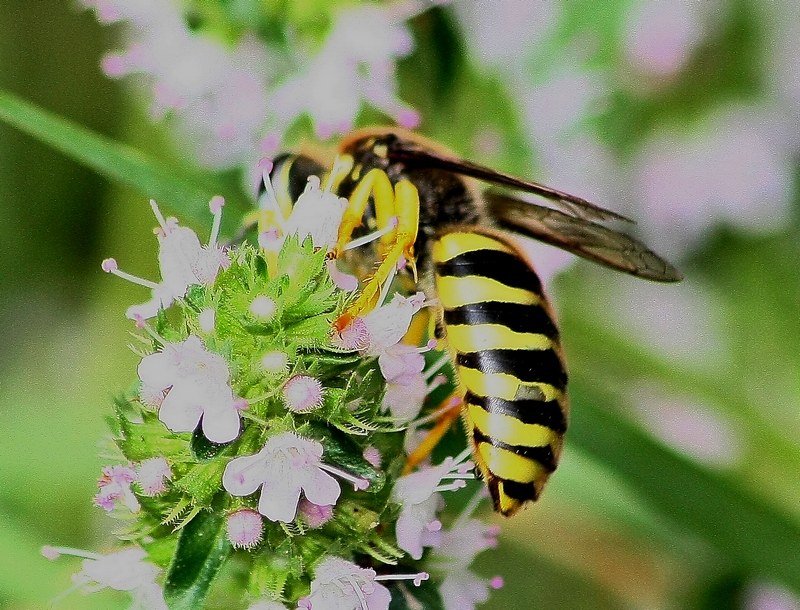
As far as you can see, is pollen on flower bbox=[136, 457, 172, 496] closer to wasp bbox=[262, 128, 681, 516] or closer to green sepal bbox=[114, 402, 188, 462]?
green sepal bbox=[114, 402, 188, 462]

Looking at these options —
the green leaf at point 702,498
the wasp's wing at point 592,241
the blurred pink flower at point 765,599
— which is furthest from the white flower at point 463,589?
the blurred pink flower at point 765,599

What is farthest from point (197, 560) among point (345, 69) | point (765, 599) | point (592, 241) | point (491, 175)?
point (765, 599)

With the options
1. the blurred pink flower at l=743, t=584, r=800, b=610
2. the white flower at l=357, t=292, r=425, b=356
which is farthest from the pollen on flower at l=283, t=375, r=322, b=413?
the blurred pink flower at l=743, t=584, r=800, b=610

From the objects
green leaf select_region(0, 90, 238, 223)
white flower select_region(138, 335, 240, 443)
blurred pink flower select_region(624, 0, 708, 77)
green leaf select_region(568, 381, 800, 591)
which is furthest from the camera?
blurred pink flower select_region(624, 0, 708, 77)

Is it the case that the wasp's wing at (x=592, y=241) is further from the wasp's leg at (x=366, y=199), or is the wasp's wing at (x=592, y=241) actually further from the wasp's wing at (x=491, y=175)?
the wasp's leg at (x=366, y=199)

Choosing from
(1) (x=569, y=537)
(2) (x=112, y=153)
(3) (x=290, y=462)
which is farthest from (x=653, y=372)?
(3) (x=290, y=462)

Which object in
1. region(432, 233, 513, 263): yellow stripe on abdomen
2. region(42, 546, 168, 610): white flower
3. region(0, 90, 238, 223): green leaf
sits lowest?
region(42, 546, 168, 610): white flower

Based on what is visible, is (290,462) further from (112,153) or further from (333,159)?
(112,153)

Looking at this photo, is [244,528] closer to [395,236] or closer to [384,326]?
[384,326]
